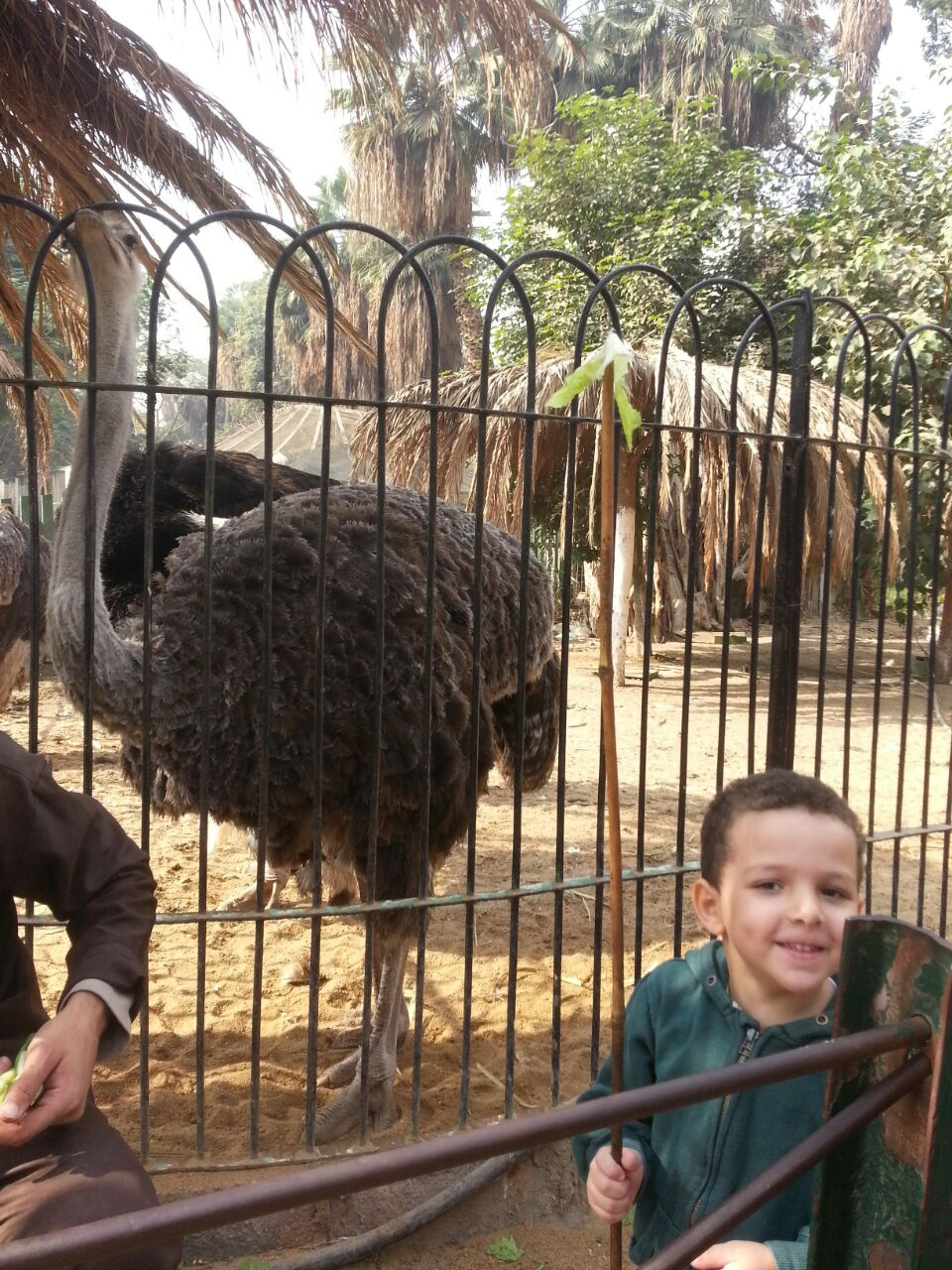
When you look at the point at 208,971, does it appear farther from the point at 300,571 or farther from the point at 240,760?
the point at 300,571

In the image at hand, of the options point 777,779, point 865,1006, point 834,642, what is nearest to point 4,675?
point 777,779

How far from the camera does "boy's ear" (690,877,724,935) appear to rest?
1.59 meters

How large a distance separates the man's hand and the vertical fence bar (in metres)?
2.03

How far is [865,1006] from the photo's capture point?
1015 mm

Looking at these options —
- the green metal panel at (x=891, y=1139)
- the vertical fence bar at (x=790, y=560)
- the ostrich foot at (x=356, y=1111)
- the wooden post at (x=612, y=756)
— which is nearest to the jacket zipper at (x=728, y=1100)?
the wooden post at (x=612, y=756)

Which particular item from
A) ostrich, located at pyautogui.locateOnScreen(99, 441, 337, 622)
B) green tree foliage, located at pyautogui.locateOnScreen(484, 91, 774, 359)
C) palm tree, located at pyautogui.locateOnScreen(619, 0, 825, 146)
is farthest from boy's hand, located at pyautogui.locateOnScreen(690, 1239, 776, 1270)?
palm tree, located at pyautogui.locateOnScreen(619, 0, 825, 146)

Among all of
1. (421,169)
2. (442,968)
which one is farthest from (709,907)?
(421,169)

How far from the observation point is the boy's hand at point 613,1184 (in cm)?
137

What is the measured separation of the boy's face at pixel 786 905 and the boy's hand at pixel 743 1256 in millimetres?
313

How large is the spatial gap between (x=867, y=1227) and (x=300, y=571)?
2466mm

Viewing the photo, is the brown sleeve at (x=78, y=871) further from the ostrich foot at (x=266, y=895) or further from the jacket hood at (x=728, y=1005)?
the ostrich foot at (x=266, y=895)

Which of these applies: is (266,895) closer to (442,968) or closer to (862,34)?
(442,968)

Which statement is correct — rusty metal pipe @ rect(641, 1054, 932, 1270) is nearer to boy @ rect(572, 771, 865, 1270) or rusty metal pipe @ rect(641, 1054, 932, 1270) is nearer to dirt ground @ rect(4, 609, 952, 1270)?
boy @ rect(572, 771, 865, 1270)

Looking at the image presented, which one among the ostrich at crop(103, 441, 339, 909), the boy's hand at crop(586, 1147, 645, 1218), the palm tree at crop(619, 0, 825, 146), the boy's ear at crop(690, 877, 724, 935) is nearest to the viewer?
the boy's hand at crop(586, 1147, 645, 1218)
